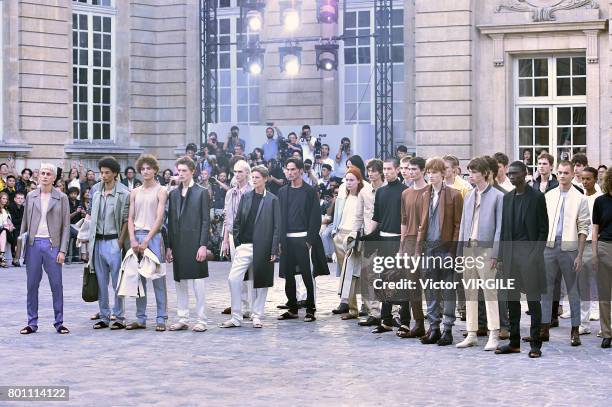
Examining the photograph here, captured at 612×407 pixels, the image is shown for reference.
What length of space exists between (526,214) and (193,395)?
3839mm

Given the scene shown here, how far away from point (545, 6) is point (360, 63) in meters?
6.29

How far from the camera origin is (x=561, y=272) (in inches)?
480

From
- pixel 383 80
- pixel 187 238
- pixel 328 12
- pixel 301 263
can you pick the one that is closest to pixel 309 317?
pixel 301 263

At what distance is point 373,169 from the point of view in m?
13.6

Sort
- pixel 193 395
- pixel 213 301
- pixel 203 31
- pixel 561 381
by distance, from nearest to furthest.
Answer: pixel 193 395 < pixel 561 381 < pixel 213 301 < pixel 203 31

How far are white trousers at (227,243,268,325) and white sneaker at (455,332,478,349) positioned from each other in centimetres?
254

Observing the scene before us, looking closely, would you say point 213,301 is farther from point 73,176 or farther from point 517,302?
point 73,176

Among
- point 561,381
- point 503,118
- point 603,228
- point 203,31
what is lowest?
point 561,381

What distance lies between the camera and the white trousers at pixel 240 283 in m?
13.0

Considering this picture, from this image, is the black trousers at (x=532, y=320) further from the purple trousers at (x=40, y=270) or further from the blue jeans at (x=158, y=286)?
the purple trousers at (x=40, y=270)

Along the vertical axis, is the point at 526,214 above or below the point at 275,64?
below

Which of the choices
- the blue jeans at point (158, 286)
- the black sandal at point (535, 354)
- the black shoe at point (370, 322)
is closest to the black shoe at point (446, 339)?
the black sandal at point (535, 354)

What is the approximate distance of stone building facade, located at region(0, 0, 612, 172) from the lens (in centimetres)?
→ 2317

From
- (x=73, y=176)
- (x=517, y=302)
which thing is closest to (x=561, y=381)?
(x=517, y=302)
